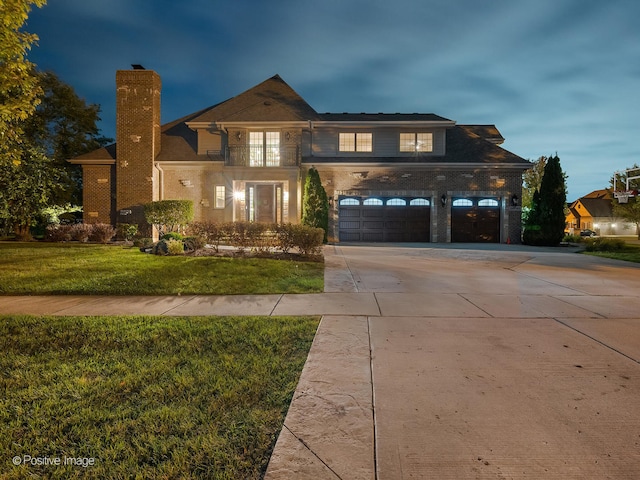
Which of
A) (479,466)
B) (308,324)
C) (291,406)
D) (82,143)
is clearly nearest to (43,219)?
(82,143)

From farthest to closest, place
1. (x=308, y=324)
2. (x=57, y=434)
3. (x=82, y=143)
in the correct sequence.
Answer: (x=82, y=143)
(x=308, y=324)
(x=57, y=434)

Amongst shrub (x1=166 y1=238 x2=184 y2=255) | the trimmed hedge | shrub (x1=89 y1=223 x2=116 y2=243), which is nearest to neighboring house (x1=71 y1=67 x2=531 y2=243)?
shrub (x1=89 y1=223 x2=116 y2=243)

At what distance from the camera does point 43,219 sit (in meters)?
15.4

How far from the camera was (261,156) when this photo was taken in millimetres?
17891

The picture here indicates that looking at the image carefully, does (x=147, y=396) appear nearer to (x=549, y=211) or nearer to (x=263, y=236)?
(x=263, y=236)

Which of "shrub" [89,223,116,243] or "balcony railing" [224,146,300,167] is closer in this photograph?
"shrub" [89,223,116,243]

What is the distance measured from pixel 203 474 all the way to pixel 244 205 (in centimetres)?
1673

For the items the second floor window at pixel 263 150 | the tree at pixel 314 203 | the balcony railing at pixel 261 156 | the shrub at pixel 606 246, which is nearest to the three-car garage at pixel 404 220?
the tree at pixel 314 203

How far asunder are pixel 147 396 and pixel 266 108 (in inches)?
701

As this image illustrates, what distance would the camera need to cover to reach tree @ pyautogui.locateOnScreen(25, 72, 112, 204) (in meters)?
20.7

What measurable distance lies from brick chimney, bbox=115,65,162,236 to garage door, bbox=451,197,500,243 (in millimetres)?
16446

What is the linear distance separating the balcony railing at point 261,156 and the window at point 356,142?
284 centimetres

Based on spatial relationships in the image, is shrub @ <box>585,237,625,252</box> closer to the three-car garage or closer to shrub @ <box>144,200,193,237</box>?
the three-car garage

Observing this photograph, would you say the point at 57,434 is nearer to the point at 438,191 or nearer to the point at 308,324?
the point at 308,324
